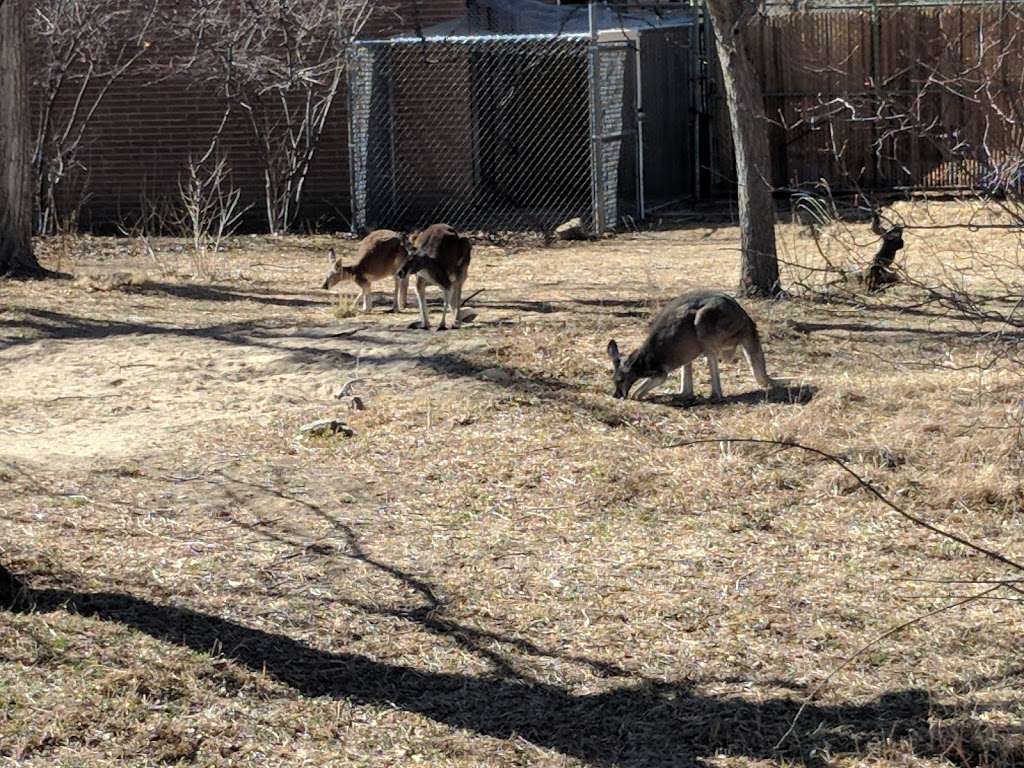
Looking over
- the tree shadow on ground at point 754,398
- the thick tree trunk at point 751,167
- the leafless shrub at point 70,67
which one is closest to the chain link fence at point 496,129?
the leafless shrub at point 70,67

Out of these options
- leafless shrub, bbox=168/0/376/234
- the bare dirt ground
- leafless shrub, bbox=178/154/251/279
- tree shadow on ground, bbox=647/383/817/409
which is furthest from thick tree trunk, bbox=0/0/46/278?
tree shadow on ground, bbox=647/383/817/409

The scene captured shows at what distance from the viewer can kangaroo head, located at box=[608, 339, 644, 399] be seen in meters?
9.10

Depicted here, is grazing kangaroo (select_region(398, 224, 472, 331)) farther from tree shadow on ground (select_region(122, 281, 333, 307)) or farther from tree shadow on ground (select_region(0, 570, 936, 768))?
tree shadow on ground (select_region(0, 570, 936, 768))

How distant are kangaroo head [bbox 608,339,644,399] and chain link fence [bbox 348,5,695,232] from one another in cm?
888

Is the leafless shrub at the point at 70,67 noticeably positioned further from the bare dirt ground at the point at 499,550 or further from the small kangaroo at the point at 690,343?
the small kangaroo at the point at 690,343

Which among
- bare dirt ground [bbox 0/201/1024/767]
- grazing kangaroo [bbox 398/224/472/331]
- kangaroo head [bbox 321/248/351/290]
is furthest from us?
kangaroo head [bbox 321/248/351/290]

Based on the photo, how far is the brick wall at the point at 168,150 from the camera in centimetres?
2030

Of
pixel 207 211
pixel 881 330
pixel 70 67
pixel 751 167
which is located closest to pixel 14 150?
pixel 207 211

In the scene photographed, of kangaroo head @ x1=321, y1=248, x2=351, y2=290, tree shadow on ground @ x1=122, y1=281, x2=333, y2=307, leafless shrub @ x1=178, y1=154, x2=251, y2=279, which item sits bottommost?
tree shadow on ground @ x1=122, y1=281, x2=333, y2=307

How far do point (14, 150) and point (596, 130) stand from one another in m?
6.44

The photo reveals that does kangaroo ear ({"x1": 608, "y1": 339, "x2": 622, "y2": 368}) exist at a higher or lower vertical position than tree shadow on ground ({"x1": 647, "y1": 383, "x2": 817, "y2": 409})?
higher

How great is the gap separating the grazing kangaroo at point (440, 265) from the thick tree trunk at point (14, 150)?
500 cm

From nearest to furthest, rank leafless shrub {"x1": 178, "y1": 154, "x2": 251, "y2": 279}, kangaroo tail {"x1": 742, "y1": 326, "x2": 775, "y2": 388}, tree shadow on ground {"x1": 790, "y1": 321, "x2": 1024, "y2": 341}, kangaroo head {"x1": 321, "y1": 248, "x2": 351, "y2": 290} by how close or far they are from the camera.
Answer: kangaroo tail {"x1": 742, "y1": 326, "x2": 775, "y2": 388} < tree shadow on ground {"x1": 790, "y1": 321, "x2": 1024, "y2": 341} < kangaroo head {"x1": 321, "y1": 248, "x2": 351, "y2": 290} < leafless shrub {"x1": 178, "y1": 154, "x2": 251, "y2": 279}

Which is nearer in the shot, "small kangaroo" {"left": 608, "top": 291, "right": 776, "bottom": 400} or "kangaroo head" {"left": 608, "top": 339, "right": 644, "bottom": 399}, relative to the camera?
"small kangaroo" {"left": 608, "top": 291, "right": 776, "bottom": 400}
